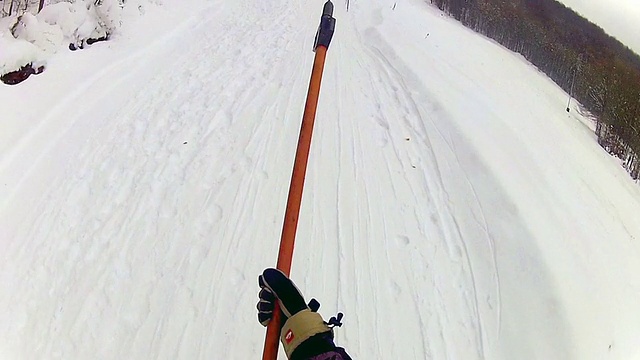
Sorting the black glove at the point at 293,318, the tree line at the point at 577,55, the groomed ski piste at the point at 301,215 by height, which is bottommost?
the groomed ski piste at the point at 301,215

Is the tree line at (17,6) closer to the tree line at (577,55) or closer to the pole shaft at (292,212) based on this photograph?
the pole shaft at (292,212)

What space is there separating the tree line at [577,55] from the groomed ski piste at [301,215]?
95.8 inches

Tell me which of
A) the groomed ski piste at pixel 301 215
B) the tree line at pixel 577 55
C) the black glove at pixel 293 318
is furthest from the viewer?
the tree line at pixel 577 55

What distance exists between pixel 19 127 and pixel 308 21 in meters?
5.65

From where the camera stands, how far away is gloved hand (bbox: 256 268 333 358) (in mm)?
1771

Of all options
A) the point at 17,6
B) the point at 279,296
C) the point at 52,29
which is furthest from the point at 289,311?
the point at 17,6

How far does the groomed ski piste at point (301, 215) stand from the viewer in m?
3.17

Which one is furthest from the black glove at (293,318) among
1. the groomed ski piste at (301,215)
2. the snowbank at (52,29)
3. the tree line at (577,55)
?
the tree line at (577,55)

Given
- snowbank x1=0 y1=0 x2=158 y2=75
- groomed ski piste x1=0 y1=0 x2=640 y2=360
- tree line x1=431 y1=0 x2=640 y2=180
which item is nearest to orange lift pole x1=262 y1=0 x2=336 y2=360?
groomed ski piste x1=0 y1=0 x2=640 y2=360

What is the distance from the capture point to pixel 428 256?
12.3ft

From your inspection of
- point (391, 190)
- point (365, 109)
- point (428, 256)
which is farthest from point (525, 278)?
point (365, 109)

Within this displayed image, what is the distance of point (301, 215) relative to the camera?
406 centimetres

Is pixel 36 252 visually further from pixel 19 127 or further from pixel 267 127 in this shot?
pixel 267 127

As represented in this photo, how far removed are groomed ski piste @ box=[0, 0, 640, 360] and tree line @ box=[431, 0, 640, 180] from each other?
243cm
